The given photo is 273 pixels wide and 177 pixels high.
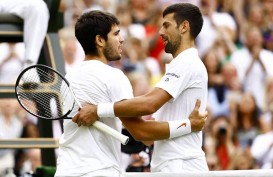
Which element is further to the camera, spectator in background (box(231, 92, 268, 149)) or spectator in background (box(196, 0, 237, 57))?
spectator in background (box(196, 0, 237, 57))

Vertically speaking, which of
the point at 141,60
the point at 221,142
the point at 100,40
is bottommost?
the point at 221,142

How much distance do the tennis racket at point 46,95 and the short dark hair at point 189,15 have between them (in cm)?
89

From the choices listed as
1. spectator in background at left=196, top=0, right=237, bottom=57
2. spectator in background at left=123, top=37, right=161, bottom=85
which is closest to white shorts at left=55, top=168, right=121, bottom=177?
spectator in background at left=123, top=37, right=161, bottom=85

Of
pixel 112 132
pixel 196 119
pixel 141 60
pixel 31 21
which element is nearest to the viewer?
pixel 112 132

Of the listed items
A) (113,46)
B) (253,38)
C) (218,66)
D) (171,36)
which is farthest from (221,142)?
(113,46)

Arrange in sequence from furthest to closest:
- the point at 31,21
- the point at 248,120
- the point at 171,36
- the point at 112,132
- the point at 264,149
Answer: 1. the point at 248,120
2. the point at 264,149
3. the point at 31,21
4. the point at 171,36
5. the point at 112,132

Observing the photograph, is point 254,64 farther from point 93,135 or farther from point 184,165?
point 93,135

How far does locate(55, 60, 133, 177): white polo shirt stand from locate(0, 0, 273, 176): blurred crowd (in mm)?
5390

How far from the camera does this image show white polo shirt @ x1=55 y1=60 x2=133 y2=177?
26.7 feet

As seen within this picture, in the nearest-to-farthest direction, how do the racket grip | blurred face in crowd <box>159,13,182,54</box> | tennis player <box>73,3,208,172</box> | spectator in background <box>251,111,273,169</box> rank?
the racket grip → tennis player <box>73,3,208,172</box> → blurred face in crowd <box>159,13,182,54</box> → spectator in background <box>251,111,273,169</box>

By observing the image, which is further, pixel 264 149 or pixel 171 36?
pixel 264 149

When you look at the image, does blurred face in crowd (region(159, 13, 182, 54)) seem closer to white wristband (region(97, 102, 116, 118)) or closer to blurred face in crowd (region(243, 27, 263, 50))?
white wristband (region(97, 102, 116, 118))

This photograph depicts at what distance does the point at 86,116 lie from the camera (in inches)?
322

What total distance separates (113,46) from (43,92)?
811mm
